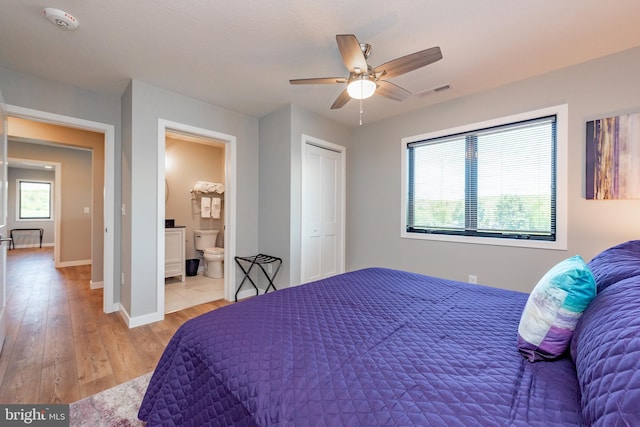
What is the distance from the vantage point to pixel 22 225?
25.2ft

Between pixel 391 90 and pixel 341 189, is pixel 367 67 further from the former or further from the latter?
pixel 341 189

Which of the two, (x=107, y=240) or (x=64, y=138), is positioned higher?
(x=64, y=138)

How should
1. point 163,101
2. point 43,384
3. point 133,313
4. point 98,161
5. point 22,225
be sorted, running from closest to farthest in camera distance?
point 43,384
point 133,313
point 163,101
point 98,161
point 22,225

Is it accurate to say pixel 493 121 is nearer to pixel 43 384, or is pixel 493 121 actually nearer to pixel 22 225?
pixel 43 384

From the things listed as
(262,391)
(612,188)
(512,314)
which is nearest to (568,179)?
(612,188)

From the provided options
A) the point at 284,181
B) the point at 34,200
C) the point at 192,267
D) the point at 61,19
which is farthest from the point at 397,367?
the point at 34,200

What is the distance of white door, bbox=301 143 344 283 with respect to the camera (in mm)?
3436

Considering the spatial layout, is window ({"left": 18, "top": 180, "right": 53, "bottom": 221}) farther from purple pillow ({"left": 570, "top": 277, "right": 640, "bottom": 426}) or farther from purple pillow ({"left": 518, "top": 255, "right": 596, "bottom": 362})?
purple pillow ({"left": 570, "top": 277, "right": 640, "bottom": 426})

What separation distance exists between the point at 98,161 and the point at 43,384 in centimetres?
332

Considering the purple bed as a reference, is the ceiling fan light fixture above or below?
above

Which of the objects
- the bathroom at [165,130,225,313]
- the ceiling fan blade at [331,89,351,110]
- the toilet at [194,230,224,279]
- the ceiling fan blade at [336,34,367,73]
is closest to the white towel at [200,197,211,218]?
the bathroom at [165,130,225,313]

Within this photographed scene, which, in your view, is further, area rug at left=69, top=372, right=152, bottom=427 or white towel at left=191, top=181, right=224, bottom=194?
white towel at left=191, top=181, right=224, bottom=194

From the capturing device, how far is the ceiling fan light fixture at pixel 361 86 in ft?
6.29

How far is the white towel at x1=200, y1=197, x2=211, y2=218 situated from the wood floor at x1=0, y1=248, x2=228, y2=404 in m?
1.88
